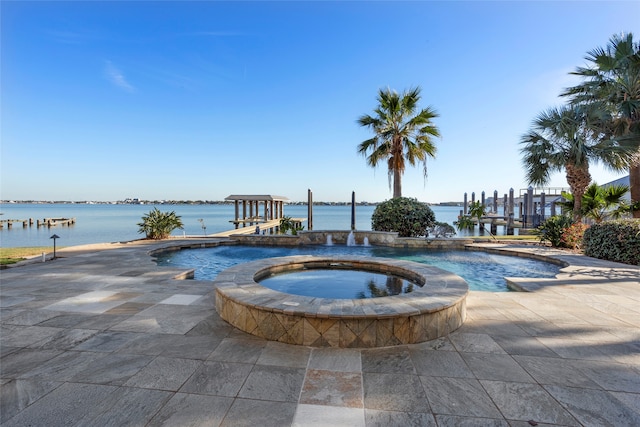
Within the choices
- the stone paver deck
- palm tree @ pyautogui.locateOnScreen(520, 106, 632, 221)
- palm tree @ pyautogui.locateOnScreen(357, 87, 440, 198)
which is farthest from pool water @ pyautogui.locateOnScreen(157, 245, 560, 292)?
palm tree @ pyautogui.locateOnScreen(357, 87, 440, 198)

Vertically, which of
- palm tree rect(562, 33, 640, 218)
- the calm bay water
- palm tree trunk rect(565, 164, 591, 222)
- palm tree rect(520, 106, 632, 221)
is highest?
palm tree rect(562, 33, 640, 218)

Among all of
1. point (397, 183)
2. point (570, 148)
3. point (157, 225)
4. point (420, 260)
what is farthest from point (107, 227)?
point (570, 148)

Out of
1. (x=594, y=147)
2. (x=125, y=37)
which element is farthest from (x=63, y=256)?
(x=594, y=147)

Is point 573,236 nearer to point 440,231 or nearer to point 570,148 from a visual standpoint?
point 570,148

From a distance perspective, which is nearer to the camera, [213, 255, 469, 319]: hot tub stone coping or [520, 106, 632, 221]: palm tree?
[213, 255, 469, 319]: hot tub stone coping

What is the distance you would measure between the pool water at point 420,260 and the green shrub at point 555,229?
102 inches

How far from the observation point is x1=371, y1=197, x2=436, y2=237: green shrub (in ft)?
41.1

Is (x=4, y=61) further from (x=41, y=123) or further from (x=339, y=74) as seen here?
(x=41, y=123)

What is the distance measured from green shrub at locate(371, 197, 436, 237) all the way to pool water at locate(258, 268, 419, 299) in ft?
23.9

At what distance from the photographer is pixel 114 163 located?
1200 inches

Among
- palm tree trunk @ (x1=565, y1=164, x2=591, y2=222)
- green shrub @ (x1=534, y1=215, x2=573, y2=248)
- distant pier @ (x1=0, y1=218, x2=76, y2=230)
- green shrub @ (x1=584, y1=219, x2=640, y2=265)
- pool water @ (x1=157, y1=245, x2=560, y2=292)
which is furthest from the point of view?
distant pier @ (x1=0, y1=218, x2=76, y2=230)

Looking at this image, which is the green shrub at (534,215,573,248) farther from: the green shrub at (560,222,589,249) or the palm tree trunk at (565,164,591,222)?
the palm tree trunk at (565,164,591,222)

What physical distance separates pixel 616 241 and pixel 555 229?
2.70 m

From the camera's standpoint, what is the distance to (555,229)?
1020 centimetres
